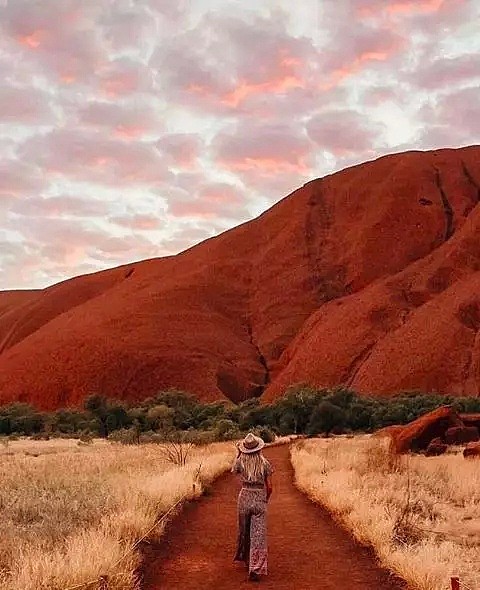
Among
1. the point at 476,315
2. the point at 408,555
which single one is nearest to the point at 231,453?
the point at 408,555

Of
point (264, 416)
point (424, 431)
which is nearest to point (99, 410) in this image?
point (264, 416)

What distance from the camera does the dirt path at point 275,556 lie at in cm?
904

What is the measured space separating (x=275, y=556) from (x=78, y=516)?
121 inches

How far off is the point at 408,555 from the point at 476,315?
227 feet

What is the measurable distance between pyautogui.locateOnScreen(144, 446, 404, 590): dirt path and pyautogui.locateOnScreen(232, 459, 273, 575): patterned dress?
7.4 inches

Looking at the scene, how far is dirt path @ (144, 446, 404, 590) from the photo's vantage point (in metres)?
9.04

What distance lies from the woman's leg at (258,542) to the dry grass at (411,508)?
158 cm

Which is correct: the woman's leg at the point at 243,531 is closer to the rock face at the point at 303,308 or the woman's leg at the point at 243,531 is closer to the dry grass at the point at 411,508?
the dry grass at the point at 411,508

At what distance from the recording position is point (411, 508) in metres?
14.6

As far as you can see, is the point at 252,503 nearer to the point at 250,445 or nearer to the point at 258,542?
the point at 258,542

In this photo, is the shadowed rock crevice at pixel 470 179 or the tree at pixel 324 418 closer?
the tree at pixel 324 418

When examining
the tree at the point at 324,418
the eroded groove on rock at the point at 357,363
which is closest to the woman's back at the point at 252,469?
the tree at the point at 324,418

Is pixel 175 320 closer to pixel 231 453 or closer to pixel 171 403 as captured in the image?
pixel 171 403

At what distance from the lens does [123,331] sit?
293ft
